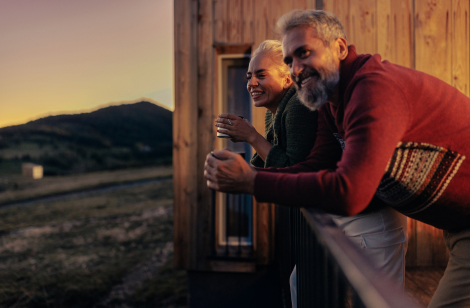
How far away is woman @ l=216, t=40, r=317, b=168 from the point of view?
137 cm

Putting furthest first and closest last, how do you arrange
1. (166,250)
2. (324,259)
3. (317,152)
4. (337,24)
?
1. (166,250)
2. (317,152)
3. (337,24)
4. (324,259)

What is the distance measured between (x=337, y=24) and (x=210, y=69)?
269 centimetres

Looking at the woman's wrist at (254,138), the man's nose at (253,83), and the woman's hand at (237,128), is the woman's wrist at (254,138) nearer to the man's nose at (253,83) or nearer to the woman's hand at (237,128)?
the woman's hand at (237,128)

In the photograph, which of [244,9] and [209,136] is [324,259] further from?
[244,9]

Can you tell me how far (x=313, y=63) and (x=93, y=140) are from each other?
3351 centimetres

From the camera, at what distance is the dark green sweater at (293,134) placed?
1358 millimetres

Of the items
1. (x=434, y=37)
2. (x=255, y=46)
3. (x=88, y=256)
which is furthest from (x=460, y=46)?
(x=88, y=256)

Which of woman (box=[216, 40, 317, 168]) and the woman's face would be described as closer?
woman (box=[216, 40, 317, 168])

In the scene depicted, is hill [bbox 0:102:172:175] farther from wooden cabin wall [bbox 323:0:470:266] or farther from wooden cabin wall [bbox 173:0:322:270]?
wooden cabin wall [bbox 323:0:470:266]

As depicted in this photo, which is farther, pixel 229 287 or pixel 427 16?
pixel 229 287

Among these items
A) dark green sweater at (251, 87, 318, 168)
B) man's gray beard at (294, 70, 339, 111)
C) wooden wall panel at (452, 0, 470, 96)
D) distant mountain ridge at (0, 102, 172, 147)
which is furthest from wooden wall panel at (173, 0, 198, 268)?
distant mountain ridge at (0, 102, 172, 147)

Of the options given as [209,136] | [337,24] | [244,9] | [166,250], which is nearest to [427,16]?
[244,9]

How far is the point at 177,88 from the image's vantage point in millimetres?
3771

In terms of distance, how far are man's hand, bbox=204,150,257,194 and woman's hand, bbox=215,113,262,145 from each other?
433 millimetres
